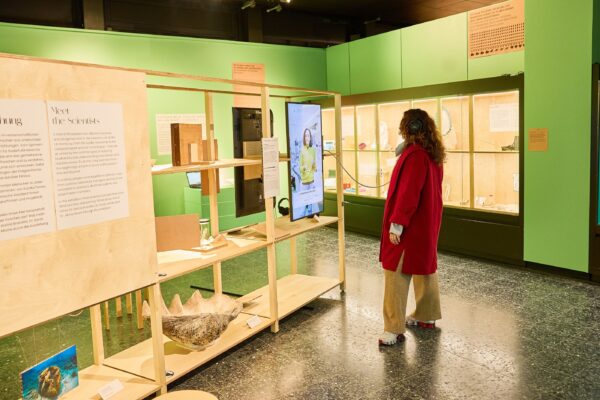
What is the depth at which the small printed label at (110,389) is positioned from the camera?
2.74 meters

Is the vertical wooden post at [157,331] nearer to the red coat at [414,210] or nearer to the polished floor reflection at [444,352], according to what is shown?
the polished floor reflection at [444,352]

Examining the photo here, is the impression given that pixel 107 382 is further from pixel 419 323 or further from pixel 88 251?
pixel 419 323

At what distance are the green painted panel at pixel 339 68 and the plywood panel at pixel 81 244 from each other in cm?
547

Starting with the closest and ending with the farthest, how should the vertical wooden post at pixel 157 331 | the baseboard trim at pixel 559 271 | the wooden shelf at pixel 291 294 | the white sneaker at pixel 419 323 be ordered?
the vertical wooden post at pixel 157 331 → the white sneaker at pixel 419 323 → the wooden shelf at pixel 291 294 → the baseboard trim at pixel 559 271

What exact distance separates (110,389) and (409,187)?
218 centimetres

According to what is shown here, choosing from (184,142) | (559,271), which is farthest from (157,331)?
(559,271)

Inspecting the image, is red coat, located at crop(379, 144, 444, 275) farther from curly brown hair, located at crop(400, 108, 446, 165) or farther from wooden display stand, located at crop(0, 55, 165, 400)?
wooden display stand, located at crop(0, 55, 165, 400)

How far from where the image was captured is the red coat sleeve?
137 inches

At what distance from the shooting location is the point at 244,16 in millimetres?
8117

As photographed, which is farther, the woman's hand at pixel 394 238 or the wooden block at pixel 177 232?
the woman's hand at pixel 394 238

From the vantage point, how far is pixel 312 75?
27.1ft

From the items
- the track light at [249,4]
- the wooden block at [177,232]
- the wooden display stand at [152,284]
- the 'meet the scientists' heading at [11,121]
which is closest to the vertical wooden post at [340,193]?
the wooden display stand at [152,284]

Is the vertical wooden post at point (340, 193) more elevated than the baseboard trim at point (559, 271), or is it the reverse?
the vertical wooden post at point (340, 193)

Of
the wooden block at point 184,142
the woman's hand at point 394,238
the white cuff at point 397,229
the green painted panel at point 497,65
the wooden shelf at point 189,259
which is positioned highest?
the green painted panel at point 497,65
